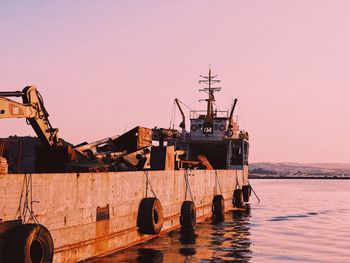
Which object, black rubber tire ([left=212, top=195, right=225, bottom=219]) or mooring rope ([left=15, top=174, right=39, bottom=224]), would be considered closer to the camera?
mooring rope ([left=15, top=174, right=39, bottom=224])

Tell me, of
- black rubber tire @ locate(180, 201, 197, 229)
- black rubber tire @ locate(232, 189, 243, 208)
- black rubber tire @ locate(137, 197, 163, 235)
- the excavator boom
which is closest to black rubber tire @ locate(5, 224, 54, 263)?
the excavator boom

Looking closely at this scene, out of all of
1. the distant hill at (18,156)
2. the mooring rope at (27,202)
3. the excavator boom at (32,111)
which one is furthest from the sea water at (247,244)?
the excavator boom at (32,111)

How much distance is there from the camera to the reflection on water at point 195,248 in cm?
1450

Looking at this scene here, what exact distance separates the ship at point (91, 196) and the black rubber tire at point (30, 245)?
2 cm

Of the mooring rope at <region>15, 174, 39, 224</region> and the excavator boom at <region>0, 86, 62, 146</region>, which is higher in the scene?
the excavator boom at <region>0, 86, 62, 146</region>

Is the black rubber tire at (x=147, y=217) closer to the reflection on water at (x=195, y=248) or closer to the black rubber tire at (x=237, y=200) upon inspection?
the reflection on water at (x=195, y=248)

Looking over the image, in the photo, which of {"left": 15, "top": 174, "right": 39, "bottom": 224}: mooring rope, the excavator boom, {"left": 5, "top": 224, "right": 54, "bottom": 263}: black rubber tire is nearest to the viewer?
{"left": 5, "top": 224, "right": 54, "bottom": 263}: black rubber tire

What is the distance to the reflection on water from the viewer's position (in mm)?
14500

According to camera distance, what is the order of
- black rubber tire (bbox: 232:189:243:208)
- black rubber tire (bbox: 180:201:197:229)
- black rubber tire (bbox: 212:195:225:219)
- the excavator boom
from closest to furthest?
the excavator boom
black rubber tire (bbox: 180:201:197:229)
black rubber tire (bbox: 212:195:225:219)
black rubber tire (bbox: 232:189:243:208)

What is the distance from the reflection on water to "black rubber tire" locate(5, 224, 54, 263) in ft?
10.0

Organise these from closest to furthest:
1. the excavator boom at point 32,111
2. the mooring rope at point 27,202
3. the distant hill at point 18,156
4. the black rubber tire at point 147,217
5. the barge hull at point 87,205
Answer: the mooring rope at point 27,202 < the barge hull at point 87,205 < the excavator boom at point 32,111 < the distant hill at point 18,156 < the black rubber tire at point 147,217

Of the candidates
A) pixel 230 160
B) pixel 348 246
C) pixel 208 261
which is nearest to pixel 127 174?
pixel 208 261

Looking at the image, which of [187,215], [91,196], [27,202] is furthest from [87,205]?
[187,215]

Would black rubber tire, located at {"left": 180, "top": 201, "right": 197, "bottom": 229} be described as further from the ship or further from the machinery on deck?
the machinery on deck
